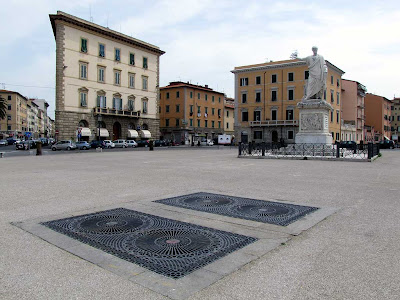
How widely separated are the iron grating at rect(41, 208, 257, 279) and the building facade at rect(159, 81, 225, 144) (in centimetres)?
6492

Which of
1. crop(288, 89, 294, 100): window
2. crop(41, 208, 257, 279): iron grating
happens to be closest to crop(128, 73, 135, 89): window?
crop(288, 89, 294, 100): window

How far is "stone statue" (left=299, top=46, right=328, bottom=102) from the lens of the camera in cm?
2359

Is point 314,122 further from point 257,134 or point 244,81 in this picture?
point 244,81

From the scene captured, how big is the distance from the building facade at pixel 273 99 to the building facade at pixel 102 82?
54.8ft

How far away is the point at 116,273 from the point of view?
11.5 ft

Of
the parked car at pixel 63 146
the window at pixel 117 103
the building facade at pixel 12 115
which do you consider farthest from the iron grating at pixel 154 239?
the building facade at pixel 12 115

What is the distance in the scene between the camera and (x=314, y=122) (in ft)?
77.4

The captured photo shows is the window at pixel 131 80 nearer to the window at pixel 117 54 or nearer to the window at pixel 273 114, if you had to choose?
the window at pixel 117 54

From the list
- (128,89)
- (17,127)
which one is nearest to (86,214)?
(128,89)

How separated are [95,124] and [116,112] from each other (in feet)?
14.3

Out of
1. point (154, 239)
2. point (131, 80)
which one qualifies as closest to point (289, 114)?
point (131, 80)

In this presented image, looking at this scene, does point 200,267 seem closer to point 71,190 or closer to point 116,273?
point 116,273

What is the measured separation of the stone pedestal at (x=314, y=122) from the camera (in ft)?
76.2

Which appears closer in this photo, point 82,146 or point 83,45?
point 82,146
